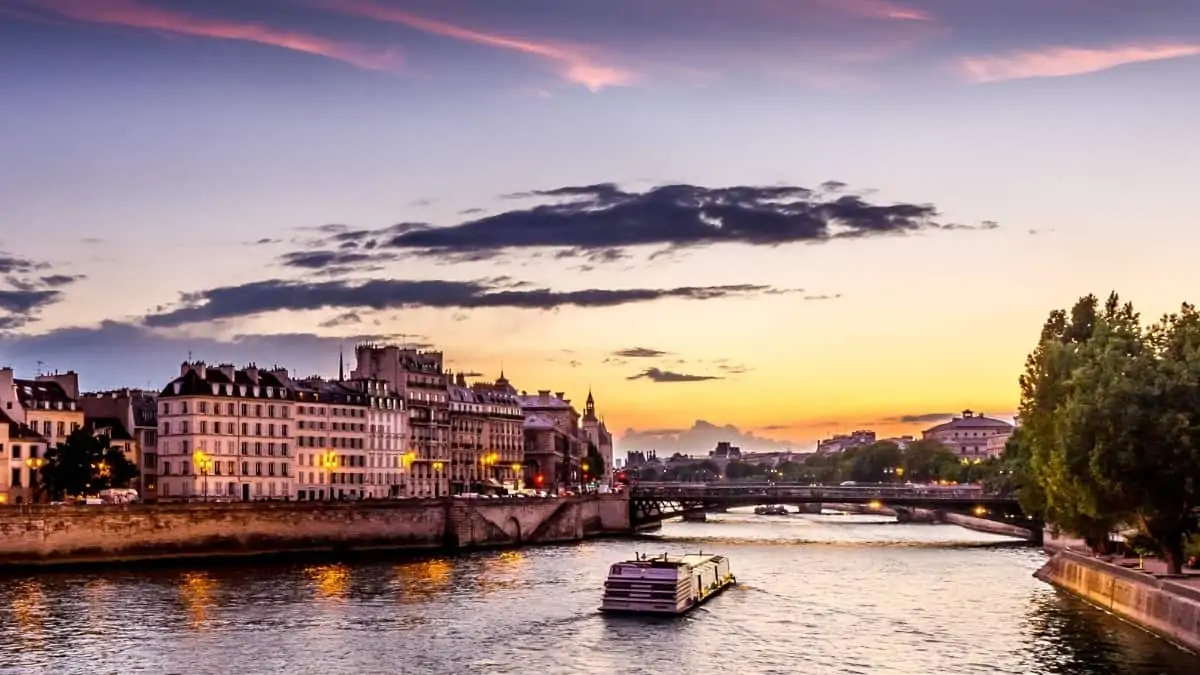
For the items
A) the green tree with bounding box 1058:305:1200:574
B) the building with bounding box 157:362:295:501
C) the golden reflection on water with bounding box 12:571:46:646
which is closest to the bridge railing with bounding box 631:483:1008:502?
the building with bounding box 157:362:295:501

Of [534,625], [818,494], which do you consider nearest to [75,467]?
[534,625]

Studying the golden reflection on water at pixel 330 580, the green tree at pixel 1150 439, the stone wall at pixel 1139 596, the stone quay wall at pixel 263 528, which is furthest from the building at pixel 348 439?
the green tree at pixel 1150 439

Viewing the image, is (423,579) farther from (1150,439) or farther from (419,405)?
(419,405)

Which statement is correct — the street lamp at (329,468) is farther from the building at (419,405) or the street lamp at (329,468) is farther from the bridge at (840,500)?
the bridge at (840,500)

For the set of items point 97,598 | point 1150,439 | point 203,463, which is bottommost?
point 97,598

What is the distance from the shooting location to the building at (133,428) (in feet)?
484

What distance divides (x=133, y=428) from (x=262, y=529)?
143 ft

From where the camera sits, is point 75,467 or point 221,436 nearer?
point 75,467

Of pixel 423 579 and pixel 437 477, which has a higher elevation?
pixel 437 477

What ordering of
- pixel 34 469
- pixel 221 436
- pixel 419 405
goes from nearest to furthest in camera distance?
pixel 34 469 → pixel 221 436 → pixel 419 405

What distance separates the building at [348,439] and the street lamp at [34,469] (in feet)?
99.3

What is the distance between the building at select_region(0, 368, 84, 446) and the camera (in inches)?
5167

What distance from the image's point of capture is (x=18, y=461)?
124 m

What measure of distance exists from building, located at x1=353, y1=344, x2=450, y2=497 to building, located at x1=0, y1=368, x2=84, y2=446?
42.1 meters
